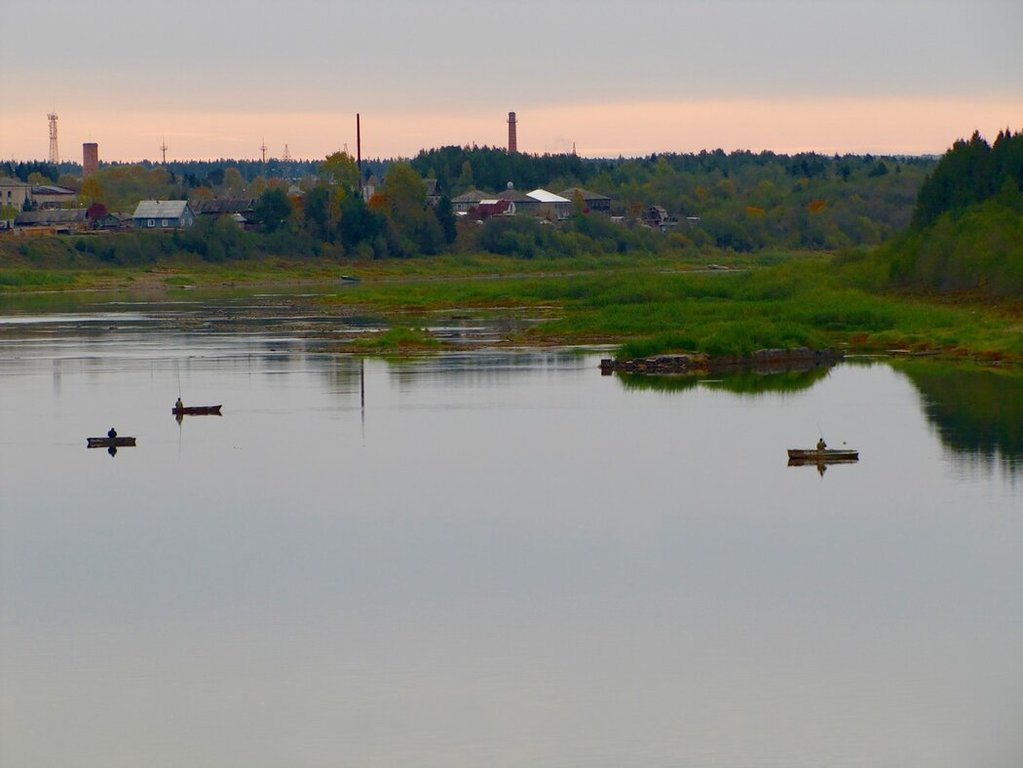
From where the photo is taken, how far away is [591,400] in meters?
40.9

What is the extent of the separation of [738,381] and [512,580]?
2360 centimetres

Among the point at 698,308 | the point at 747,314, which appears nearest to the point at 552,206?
the point at 698,308

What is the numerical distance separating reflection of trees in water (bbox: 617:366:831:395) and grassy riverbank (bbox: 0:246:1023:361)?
7.34 ft

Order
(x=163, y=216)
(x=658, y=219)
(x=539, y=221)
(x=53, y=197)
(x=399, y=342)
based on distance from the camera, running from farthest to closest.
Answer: (x=658, y=219) < (x=53, y=197) < (x=539, y=221) < (x=163, y=216) < (x=399, y=342)

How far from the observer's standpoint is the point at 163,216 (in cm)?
11775

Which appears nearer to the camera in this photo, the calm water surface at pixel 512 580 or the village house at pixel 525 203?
the calm water surface at pixel 512 580

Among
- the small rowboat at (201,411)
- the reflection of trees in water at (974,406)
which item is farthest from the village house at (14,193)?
the reflection of trees in water at (974,406)

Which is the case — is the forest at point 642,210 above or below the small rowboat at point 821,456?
above

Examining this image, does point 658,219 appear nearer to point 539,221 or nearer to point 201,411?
point 539,221

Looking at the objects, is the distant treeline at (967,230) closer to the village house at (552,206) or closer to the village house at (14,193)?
the village house at (552,206)

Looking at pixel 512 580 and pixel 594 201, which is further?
pixel 594 201

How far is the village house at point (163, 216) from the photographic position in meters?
117

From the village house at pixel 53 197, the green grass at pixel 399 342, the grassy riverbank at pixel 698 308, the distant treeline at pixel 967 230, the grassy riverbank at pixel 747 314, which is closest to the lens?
the grassy riverbank at pixel 747 314

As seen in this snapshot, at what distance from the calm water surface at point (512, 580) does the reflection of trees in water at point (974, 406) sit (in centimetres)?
17
